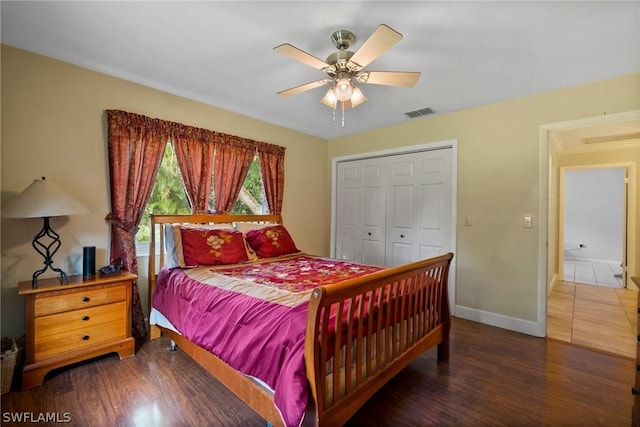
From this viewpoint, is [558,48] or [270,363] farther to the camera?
[558,48]

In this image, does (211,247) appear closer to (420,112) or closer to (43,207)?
(43,207)

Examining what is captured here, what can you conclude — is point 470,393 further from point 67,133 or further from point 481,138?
point 67,133

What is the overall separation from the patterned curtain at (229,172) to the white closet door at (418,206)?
1.98m

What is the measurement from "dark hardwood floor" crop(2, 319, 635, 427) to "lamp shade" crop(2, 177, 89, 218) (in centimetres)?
117

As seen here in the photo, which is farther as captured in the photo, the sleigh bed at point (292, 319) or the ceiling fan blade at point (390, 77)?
the ceiling fan blade at point (390, 77)

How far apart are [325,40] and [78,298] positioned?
2.60 metres

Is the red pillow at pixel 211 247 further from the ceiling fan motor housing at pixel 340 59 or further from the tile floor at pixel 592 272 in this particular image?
the tile floor at pixel 592 272

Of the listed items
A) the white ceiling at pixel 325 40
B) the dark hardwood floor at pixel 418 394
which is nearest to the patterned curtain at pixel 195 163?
the white ceiling at pixel 325 40

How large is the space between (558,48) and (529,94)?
854 millimetres

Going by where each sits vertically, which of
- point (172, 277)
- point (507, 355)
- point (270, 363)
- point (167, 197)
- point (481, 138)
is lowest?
point (507, 355)

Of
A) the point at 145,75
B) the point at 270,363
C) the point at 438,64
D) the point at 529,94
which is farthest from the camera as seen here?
the point at 529,94

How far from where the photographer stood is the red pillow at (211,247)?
2.59 m

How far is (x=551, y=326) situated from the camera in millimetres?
3068

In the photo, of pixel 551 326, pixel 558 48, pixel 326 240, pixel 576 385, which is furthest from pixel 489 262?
pixel 326 240
